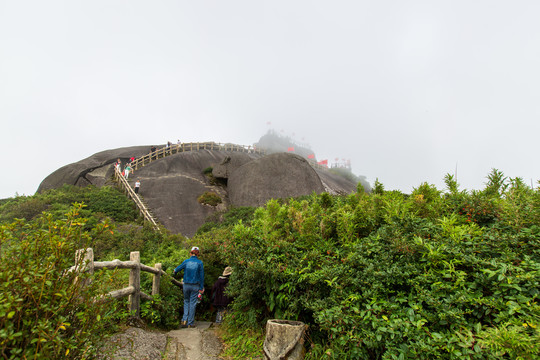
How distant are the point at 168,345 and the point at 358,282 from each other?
347 centimetres

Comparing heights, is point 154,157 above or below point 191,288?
above

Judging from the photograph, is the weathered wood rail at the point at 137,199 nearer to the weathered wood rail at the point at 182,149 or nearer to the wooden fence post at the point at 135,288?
the weathered wood rail at the point at 182,149

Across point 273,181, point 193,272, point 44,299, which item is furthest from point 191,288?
point 273,181

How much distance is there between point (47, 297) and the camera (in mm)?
1979

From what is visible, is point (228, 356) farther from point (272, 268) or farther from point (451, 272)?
point (451, 272)

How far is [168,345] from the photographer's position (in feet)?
15.5

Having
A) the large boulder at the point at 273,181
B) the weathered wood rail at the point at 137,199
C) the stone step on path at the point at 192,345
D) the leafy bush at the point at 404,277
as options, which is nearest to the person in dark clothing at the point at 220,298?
the stone step on path at the point at 192,345

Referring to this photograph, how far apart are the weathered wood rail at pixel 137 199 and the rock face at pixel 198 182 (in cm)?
70

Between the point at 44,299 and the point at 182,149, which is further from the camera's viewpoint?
the point at 182,149

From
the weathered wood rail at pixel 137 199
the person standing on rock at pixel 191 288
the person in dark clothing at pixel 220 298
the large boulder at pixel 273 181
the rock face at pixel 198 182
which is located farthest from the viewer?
the large boulder at pixel 273 181

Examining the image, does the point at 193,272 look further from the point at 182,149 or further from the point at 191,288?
the point at 182,149

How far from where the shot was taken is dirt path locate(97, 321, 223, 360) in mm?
3957

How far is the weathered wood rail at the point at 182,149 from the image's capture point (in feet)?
83.0

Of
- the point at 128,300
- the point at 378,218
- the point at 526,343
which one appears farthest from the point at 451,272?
the point at 128,300
